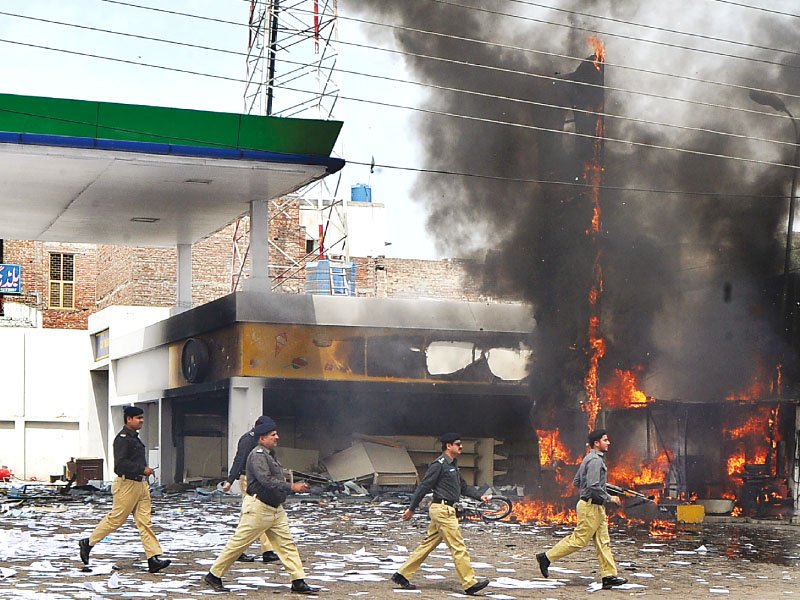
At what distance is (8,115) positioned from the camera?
21391 mm

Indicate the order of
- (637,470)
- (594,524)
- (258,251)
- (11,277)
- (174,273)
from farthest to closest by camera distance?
(11,277) < (174,273) < (258,251) < (637,470) < (594,524)

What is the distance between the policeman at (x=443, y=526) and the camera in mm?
11922

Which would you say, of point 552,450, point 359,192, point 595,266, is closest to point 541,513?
point 552,450

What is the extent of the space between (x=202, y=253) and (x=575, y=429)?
75.6 feet

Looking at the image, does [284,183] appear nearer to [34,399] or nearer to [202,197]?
[202,197]

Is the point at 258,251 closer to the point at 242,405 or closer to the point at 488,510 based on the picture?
the point at 242,405

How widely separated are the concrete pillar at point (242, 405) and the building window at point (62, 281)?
31363 mm

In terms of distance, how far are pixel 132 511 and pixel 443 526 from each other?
11.6 ft

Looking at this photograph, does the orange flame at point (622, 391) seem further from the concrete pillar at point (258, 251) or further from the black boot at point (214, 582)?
the black boot at point (214, 582)

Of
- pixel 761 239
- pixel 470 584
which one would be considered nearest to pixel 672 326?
pixel 761 239

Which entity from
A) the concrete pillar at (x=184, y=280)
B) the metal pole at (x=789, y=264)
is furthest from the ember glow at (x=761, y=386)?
the concrete pillar at (x=184, y=280)

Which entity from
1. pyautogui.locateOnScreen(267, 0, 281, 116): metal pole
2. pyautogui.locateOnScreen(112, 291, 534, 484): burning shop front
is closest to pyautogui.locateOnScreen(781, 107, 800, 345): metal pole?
pyautogui.locateOnScreen(112, 291, 534, 484): burning shop front

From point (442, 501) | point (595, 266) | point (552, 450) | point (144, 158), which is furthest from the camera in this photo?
point (595, 266)

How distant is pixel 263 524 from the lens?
463 inches
